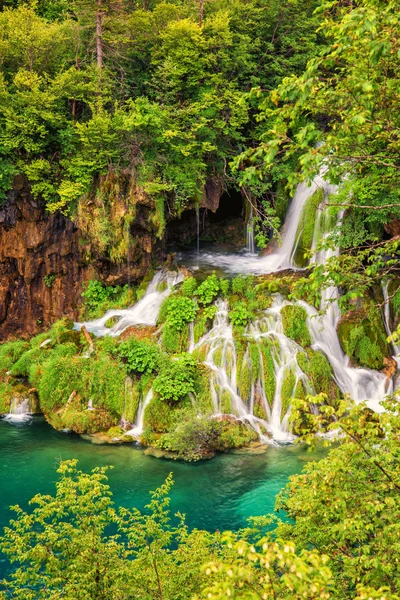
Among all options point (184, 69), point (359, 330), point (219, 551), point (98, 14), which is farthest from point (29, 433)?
point (98, 14)

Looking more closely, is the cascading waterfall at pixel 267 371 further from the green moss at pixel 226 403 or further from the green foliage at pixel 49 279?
the green foliage at pixel 49 279

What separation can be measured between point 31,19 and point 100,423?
571 inches

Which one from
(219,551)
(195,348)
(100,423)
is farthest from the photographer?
(195,348)

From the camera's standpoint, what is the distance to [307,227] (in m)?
19.3

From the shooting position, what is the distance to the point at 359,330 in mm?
16234

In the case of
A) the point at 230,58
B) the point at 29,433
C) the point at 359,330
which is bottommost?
the point at 29,433

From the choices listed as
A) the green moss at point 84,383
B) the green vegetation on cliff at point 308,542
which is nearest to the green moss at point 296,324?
the green moss at point 84,383

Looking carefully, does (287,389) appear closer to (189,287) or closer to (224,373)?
(224,373)

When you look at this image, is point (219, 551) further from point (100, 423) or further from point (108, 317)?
point (108, 317)

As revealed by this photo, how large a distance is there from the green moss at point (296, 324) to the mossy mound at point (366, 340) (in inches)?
49.9

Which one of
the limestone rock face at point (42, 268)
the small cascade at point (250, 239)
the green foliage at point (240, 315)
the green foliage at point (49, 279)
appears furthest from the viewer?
the small cascade at point (250, 239)

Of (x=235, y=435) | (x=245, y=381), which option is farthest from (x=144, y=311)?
(x=235, y=435)

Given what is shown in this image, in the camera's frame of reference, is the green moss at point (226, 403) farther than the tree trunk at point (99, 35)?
No

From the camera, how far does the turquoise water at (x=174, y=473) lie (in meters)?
11.7
